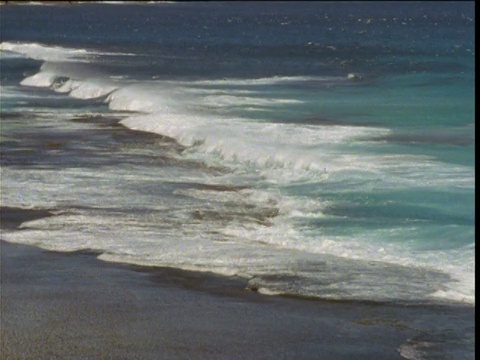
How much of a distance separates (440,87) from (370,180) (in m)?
22.3

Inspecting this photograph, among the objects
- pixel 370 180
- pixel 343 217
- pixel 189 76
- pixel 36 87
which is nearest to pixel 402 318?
pixel 343 217

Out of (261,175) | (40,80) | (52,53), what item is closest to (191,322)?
(261,175)

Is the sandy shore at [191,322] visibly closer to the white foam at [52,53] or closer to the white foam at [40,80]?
the white foam at [40,80]

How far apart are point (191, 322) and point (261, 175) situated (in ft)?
31.0

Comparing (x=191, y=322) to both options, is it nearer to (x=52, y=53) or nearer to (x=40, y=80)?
Answer: (x=40, y=80)

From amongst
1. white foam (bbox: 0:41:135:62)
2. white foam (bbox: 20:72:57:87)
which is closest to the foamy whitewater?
white foam (bbox: 20:72:57:87)

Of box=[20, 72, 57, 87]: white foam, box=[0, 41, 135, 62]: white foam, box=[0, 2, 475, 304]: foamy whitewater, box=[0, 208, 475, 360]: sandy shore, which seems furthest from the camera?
box=[0, 41, 135, 62]: white foam

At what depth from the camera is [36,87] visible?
3859cm

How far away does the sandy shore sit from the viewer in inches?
388

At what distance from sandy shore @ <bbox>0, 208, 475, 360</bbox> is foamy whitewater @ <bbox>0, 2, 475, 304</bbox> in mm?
573

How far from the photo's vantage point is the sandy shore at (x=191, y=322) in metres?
9.87

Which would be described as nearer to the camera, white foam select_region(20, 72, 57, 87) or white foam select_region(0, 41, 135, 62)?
white foam select_region(20, 72, 57, 87)

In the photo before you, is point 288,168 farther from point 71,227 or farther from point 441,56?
point 441,56

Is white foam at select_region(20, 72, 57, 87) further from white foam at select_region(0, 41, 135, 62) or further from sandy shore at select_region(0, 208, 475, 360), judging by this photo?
sandy shore at select_region(0, 208, 475, 360)
